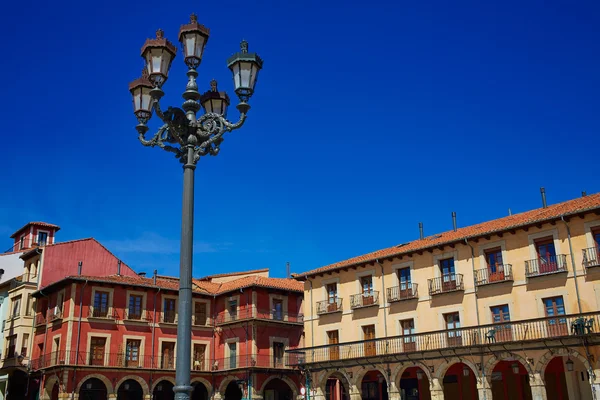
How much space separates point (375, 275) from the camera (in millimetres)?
34281

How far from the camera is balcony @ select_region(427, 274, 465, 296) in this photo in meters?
30.6

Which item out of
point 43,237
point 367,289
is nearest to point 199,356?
point 367,289

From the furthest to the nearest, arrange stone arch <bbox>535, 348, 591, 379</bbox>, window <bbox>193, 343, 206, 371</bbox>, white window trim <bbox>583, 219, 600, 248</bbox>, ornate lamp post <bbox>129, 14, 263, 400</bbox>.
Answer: window <bbox>193, 343, 206, 371</bbox> → white window trim <bbox>583, 219, 600, 248</bbox> → stone arch <bbox>535, 348, 591, 379</bbox> → ornate lamp post <bbox>129, 14, 263, 400</bbox>

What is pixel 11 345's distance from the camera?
43.8 metres

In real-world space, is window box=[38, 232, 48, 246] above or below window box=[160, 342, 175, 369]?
above

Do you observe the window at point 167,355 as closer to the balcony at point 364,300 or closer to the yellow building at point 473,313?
the yellow building at point 473,313

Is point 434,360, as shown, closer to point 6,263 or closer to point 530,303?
point 530,303

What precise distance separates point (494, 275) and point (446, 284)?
254 cm

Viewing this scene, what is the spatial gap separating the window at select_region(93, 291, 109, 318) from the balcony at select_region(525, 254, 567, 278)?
25.9m

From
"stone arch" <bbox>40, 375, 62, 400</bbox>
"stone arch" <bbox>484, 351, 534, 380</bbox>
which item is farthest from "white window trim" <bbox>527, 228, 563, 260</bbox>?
"stone arch" <bbox>40, 375, 62, 400</bbox>

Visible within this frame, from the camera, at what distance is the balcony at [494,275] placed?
28.9 m

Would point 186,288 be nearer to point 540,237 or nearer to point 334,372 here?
point 540,237

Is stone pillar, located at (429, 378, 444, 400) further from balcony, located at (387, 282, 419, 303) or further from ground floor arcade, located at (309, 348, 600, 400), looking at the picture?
balcony, located at (387, 282, 419, 303)

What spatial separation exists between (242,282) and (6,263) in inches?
754
